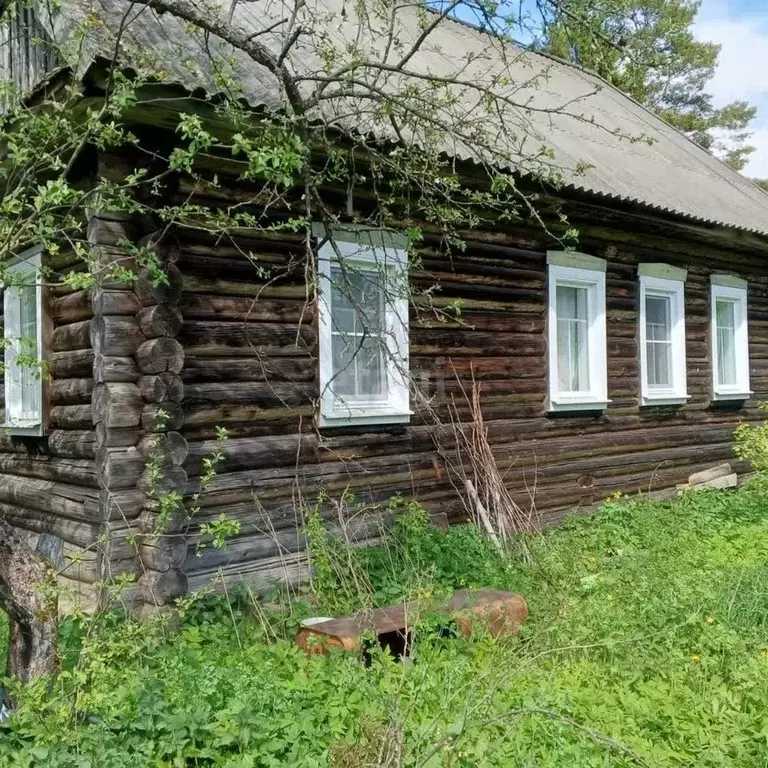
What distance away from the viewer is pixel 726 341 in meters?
10.3

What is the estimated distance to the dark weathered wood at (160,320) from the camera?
5.11m

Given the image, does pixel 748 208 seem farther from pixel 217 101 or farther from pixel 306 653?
pixel 306 653

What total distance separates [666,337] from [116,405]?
6.21m

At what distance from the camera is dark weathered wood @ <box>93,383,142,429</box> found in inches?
200

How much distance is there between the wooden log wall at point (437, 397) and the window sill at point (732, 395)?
0.38ft

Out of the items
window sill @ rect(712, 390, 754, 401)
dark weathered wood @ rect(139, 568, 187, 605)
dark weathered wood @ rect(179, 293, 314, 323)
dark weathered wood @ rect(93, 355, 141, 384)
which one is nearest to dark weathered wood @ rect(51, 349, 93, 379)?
dark weathered wood @ rect(93, 355, 141, 384)

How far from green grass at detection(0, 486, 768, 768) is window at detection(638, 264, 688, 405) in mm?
3383

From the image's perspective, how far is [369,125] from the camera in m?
5.60

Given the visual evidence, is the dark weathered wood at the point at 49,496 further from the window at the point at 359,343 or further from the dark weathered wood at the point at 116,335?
the window at the point at 359,343

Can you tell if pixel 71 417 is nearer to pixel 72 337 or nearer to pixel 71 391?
pixel 71 391

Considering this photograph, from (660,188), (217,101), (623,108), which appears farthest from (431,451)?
(623,108)

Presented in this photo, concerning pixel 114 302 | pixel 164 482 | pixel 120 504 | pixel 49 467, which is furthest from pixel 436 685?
pixel 49 467

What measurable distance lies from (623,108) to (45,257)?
8.92 m

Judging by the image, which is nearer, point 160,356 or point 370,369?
point 160,356
